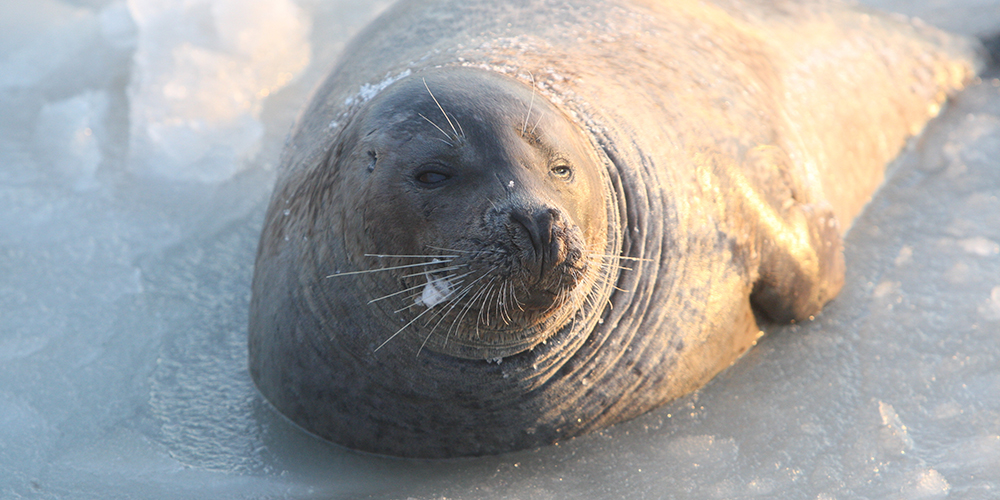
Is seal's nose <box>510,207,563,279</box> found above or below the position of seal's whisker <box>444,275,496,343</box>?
above

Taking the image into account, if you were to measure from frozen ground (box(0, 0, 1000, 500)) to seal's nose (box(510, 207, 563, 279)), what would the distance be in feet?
3.17

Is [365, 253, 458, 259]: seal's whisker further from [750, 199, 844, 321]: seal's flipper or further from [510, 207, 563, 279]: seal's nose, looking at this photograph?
[750, 199, 844, 321]: seal's flipper

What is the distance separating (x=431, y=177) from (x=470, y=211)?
18 centimetres

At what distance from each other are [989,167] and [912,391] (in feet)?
6.50

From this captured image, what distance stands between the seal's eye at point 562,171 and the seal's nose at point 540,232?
297 mm

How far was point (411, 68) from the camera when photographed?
12.0 feet

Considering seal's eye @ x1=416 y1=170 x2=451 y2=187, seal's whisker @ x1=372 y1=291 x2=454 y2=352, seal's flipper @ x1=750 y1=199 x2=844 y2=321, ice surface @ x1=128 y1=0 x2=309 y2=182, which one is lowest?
seal's flipper @ x1=750 y1=199 x2=844 y2=321

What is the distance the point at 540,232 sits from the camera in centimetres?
259

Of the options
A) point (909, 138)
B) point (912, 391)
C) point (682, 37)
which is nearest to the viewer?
point (912, 391)

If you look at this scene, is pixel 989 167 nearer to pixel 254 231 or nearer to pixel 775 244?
pixel 775 244

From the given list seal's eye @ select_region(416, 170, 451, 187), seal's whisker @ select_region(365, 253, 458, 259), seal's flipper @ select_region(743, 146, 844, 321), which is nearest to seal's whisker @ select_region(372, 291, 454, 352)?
seal's whisker @ select_region(365, 253, 458, 259)

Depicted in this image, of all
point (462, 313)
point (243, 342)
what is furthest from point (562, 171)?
point (243, 342)

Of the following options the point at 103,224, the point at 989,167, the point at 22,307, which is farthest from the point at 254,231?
the point at 989,167

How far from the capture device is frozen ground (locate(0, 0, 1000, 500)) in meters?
3.19
